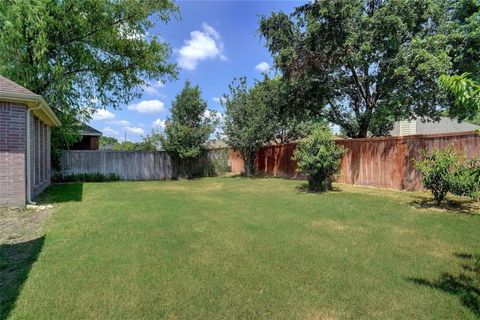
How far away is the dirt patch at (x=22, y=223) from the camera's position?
5117 mm

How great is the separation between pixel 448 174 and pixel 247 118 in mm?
11162

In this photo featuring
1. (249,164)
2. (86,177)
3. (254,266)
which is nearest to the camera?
(254,266)

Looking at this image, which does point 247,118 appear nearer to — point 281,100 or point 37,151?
point 281,100

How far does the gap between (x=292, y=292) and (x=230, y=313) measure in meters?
0.75

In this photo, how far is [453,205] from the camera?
7484mm

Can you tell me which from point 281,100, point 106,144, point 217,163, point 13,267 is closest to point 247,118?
point 281,100

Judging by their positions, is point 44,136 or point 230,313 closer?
point 230,313

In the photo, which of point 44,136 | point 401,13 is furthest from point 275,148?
point 44,136

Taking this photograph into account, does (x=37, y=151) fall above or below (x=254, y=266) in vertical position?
above

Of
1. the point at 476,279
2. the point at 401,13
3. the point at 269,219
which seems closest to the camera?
the point at 476,279

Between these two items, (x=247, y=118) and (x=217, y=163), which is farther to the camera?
(x=217, y=163)

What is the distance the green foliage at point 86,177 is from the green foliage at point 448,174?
14.5 metres

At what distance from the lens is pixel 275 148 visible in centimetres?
1773

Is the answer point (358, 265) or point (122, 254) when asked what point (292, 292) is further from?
point (122, 254)
